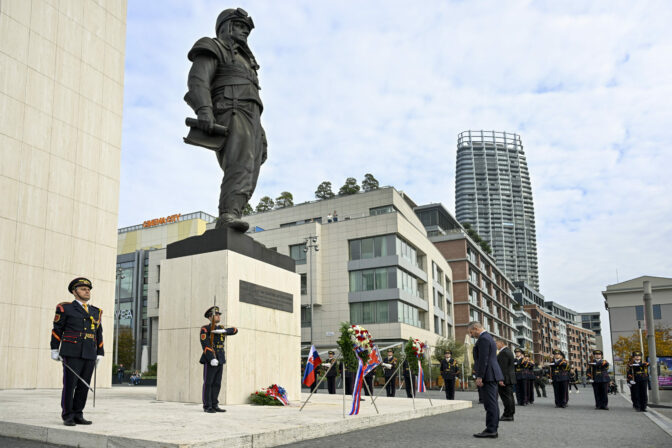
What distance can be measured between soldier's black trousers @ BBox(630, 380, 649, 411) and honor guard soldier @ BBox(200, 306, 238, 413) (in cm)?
1201

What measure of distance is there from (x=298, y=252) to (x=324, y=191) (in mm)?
12484

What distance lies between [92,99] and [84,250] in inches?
214

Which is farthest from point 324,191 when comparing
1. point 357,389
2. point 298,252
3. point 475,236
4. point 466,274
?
point 357,389

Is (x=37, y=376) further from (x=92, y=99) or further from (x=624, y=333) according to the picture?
(x=624, y=333)

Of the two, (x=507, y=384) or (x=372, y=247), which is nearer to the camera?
(x=507, y=384)

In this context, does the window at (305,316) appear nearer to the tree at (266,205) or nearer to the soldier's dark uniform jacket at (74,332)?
the tree at (266,205)

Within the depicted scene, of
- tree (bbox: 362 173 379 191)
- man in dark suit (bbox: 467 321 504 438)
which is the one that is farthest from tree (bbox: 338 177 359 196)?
man in dark suit (bbox: 467 321 504 438)

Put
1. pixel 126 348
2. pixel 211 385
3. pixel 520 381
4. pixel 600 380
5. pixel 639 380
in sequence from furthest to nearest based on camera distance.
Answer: pixel 126 348 < pixel 520 381 < pixel 600 380 < pixel 639 380 < pixel 211 385

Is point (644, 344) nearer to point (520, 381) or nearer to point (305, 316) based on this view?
point (305, 316)

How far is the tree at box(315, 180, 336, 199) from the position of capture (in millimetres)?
66688

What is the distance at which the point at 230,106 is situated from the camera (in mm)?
11805

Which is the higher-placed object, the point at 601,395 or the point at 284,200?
the point at 284,200

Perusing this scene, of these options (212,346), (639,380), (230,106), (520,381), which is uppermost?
(230,106)

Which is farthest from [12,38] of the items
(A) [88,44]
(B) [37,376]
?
(B) [37,376]
